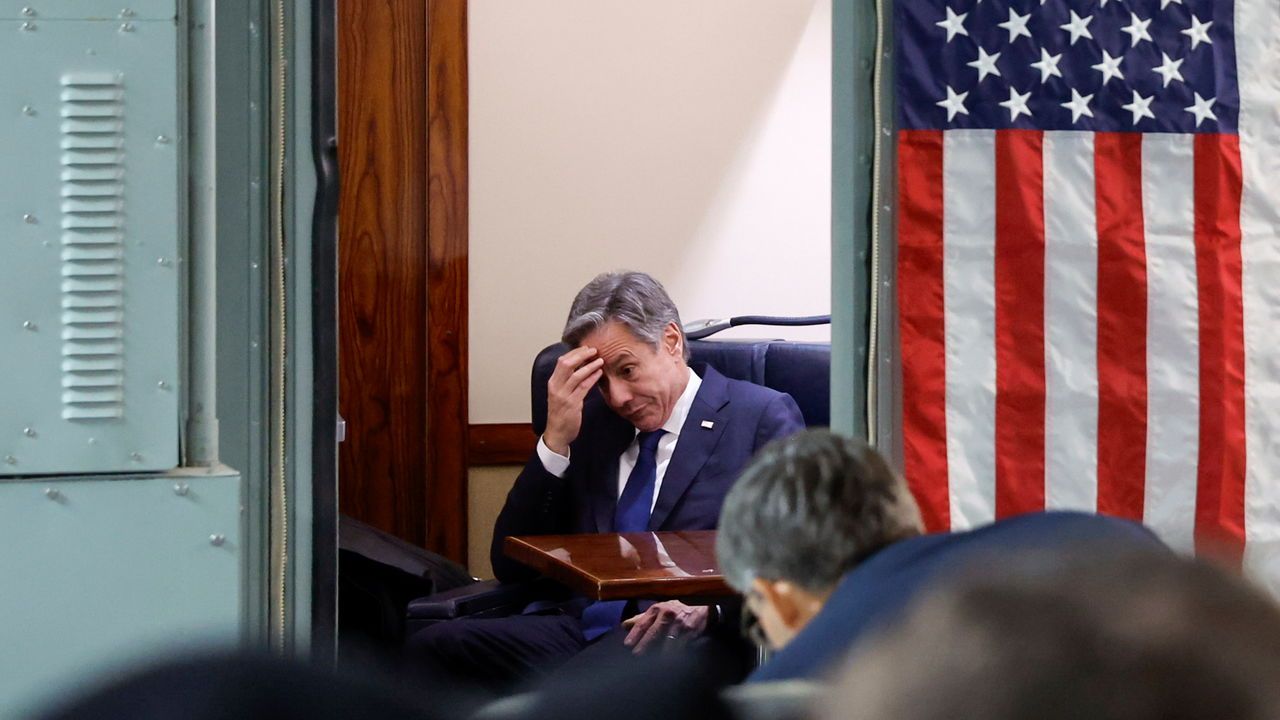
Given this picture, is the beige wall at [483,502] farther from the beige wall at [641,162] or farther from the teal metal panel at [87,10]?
the teal metal panel at [87,10]

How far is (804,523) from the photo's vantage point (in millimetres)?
1649

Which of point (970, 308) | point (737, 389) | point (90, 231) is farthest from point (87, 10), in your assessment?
point (737, 389)

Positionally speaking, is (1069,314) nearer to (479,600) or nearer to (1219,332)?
(1219,332)

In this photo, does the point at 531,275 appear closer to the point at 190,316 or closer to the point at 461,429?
the point at 461,429

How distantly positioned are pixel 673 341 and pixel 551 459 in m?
0.44

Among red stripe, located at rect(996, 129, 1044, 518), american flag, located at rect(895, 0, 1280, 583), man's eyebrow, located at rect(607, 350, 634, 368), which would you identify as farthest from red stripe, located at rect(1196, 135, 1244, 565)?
man's eyebrow, located at rect(607, 350, 634, 368)

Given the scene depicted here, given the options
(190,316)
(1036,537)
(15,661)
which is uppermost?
(190,316)

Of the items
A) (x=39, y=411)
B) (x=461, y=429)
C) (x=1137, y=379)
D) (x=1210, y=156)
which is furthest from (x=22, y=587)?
(x=461, y=429)

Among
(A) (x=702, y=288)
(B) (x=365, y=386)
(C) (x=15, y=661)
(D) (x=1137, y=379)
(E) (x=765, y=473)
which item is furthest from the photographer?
(A) (x=702, y=288)

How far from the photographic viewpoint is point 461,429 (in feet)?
15.8

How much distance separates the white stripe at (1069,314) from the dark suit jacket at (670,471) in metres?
1.04

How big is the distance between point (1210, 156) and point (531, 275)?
8.57 ft

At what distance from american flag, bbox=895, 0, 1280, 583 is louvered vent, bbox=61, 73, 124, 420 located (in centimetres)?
137

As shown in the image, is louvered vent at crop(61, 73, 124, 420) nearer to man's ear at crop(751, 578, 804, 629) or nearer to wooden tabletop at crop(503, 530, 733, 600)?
wooden tabletop at crop(503, 530, 733, 600)
